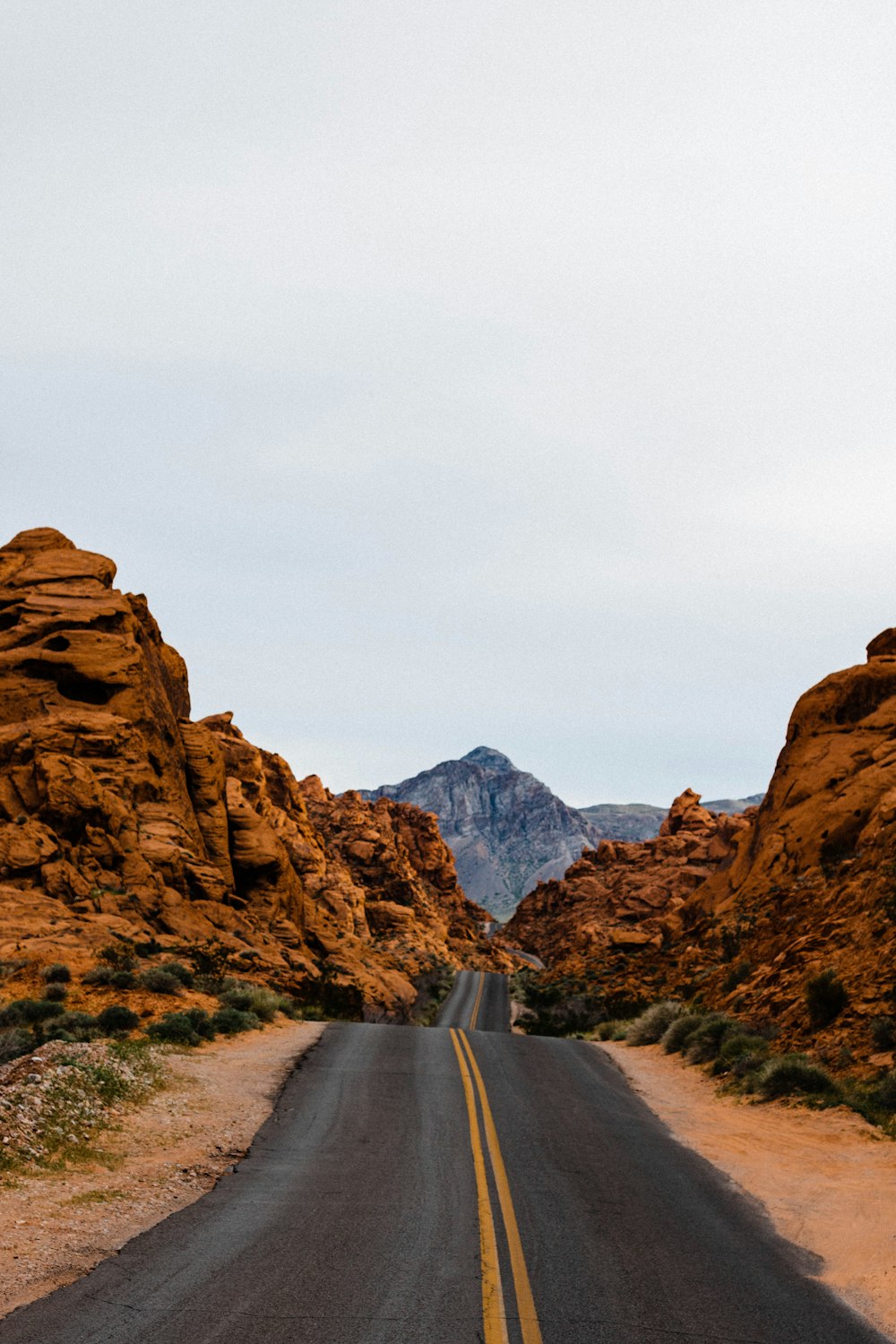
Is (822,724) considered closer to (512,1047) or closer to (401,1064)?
(512,1047)

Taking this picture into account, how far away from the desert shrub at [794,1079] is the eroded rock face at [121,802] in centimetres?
1871

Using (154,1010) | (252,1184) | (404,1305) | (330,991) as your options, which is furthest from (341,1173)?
(330,991)

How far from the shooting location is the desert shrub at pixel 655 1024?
25.6 meters

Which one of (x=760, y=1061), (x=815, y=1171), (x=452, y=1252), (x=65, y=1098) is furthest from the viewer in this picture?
(x=760, y=1061)

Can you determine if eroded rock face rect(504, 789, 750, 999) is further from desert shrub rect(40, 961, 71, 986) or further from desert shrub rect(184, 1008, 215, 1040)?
desert shrub rect(40, 961, 71, 986)

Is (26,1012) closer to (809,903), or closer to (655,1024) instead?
(655,1024)

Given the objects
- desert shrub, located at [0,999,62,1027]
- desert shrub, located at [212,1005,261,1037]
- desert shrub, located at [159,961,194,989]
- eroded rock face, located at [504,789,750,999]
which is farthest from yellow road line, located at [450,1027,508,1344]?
eroded rock face, located at [504,789,750,999]

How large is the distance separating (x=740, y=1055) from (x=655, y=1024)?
6.62 metres

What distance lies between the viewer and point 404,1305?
6.82 metres

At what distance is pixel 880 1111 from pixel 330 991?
75.8 ft

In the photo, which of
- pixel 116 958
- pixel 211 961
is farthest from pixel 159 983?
pixel 211 961

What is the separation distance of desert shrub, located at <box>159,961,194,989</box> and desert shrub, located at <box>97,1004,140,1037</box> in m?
4.24

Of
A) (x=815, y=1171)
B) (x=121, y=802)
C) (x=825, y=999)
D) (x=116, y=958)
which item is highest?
(x=121, y=802)

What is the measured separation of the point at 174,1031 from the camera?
18.9 metres
